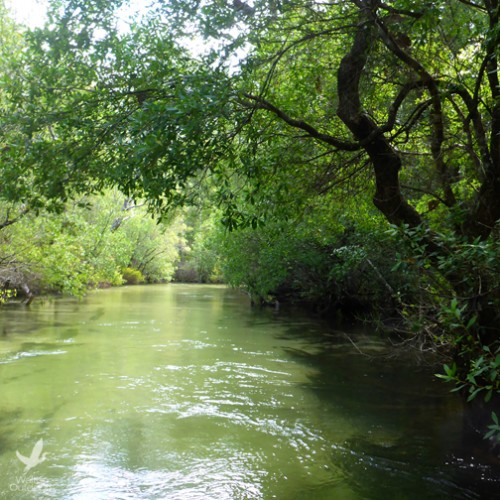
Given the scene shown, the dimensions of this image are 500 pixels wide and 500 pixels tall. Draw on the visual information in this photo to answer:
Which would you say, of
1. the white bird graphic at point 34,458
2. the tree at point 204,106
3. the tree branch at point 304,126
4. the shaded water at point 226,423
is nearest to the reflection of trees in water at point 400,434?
the shaded water at point 226,423

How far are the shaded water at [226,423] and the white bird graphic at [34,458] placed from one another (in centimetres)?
7

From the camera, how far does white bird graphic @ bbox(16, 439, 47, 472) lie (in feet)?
23.9

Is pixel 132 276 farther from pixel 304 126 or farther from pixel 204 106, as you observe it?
pixel 204 106

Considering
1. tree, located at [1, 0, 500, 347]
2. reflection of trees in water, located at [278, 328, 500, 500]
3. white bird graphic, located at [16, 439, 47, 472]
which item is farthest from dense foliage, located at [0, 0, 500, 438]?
white bird graphic, located at [16, 439, 47, 472]

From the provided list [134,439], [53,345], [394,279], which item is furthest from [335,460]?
[53,345]

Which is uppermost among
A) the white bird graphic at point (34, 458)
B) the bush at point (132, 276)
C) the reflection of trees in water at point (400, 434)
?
the bush at point (132, 276)

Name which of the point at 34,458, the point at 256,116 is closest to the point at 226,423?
the point at 34,458

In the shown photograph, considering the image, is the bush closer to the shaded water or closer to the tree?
the shaded water

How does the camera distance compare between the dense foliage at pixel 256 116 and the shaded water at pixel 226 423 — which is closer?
the dense foliage at pixel 256 116

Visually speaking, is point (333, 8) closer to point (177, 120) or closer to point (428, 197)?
point (177, 120)

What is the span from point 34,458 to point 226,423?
333 cm

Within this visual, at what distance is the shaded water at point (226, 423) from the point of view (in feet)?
22.2

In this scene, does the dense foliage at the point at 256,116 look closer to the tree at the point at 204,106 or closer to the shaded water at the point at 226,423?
the tree at the point at 204,106

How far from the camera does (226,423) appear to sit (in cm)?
930
